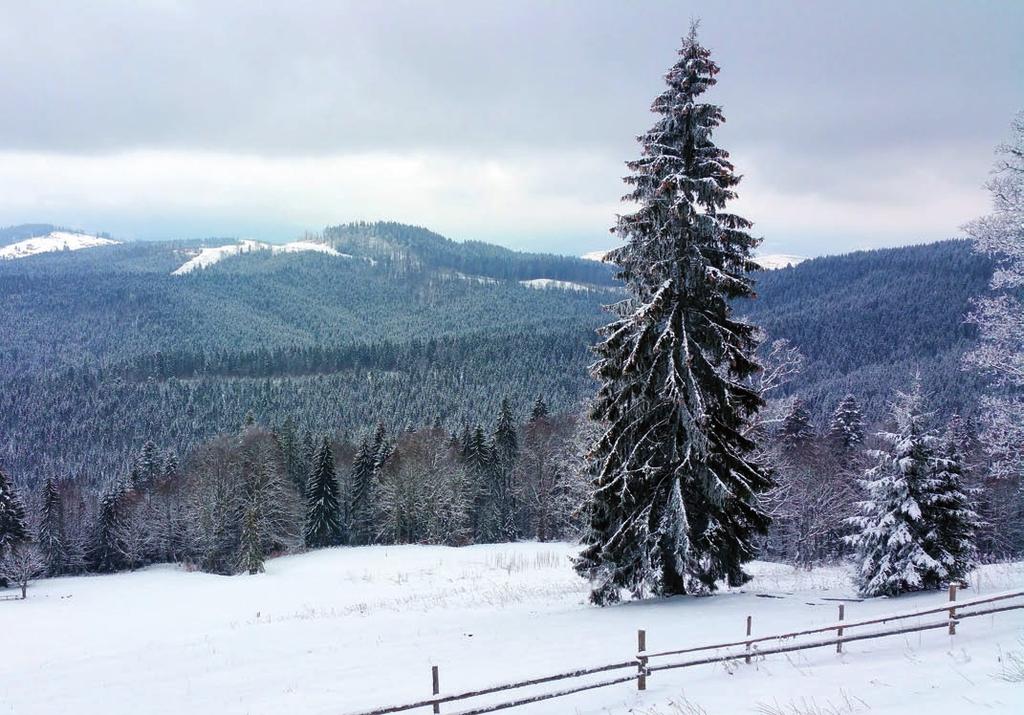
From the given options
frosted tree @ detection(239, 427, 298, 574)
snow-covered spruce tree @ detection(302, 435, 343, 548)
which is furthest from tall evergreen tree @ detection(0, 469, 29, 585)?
snow-covered spruce tree @ detection(302, 435, 343, 548)

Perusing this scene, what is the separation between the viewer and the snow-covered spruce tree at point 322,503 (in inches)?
2562

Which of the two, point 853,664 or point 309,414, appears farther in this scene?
point 309,414

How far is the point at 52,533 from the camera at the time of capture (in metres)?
64.6

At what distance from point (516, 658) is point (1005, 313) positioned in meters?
13.8

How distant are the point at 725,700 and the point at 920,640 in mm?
4972

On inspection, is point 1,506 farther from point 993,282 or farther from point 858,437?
point 858,437

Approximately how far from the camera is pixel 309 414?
155375mm

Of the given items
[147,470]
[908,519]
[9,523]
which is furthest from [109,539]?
[908,519]

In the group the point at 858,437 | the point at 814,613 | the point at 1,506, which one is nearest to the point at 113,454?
the point at 1,506

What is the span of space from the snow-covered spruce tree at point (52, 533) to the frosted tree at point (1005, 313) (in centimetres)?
7733

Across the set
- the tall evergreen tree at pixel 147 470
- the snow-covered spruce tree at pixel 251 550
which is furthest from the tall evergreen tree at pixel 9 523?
the tall evergreen tree at pixel 147 470

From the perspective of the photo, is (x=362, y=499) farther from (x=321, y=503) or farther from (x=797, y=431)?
(x=797, y=431)

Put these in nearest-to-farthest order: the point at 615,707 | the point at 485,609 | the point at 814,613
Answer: the point at 615,707 < the point at 814,613 < the point at 485,609

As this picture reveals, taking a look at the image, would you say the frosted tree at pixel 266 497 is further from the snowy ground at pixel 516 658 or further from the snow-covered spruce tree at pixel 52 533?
the snowy ground at pixel 516 658
